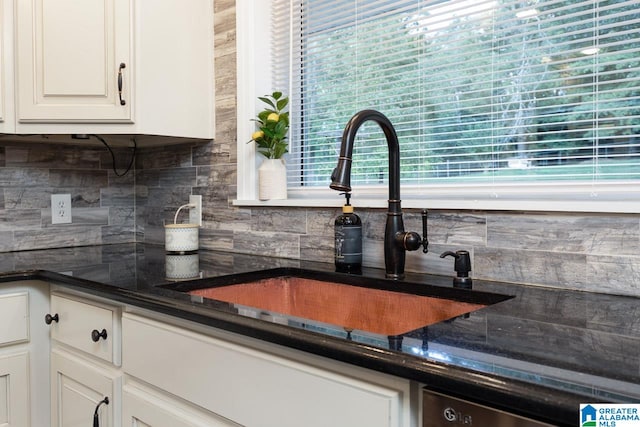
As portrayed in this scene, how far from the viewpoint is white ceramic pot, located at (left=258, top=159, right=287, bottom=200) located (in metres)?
1.83

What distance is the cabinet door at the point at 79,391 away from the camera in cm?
135

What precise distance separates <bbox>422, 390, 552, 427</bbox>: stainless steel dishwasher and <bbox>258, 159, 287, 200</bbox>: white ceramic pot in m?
1.20

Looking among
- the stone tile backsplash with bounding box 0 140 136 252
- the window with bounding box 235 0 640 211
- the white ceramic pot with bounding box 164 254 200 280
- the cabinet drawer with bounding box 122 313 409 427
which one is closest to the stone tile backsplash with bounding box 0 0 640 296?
the stone tile backsplash with bounding box 0 140 136 252

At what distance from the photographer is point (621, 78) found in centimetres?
120

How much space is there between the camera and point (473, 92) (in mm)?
1439

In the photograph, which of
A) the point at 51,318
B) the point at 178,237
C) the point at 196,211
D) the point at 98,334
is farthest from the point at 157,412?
the point at 196,211

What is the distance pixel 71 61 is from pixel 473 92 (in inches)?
54.1

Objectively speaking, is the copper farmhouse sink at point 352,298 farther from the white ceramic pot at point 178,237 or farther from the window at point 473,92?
the white ceramic pot at point 178,237

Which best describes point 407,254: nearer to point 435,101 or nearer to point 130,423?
point 435,101

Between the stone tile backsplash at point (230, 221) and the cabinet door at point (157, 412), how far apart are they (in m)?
0.67

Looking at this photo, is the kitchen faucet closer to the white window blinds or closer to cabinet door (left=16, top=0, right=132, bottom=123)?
the white window blinds

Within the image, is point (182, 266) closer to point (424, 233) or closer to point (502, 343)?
point (424, 233)

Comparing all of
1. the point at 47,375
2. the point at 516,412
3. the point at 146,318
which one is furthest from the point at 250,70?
the point at 516,412

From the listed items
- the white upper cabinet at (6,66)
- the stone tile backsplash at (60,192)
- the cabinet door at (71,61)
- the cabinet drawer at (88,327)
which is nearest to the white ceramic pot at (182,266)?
the cabinet drawer at (88,327)
